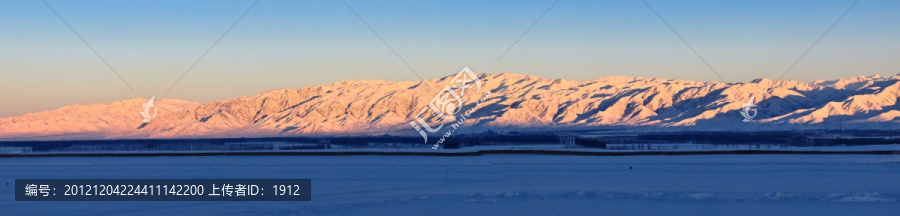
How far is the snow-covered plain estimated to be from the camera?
26000mm

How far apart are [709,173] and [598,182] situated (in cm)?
742

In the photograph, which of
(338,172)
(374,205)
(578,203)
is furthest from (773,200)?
(338,172)

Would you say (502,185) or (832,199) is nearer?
(832,199)

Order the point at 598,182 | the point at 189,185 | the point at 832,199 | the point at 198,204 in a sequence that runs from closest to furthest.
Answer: the point at 198,204, the point at 832,199, the point at 189,185, the point at 598,182

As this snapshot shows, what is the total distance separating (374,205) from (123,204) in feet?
22.1

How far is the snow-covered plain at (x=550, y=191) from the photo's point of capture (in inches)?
1024

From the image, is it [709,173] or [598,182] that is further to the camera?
[709,173]

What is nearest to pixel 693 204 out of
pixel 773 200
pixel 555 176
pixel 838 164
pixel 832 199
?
pixel 773 200

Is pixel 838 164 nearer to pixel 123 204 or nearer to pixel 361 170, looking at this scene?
pixel 361 170

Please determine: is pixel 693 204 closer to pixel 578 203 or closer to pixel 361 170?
pixel 578 203

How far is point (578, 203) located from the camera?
27938mm

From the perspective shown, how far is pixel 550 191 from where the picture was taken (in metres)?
31.7

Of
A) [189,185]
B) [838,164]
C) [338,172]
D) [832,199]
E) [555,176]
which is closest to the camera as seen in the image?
[832,199]

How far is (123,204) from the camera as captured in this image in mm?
27062
